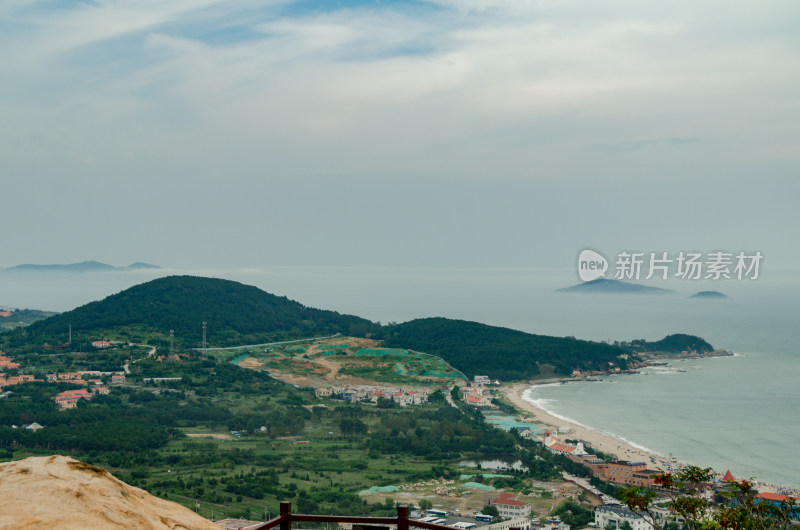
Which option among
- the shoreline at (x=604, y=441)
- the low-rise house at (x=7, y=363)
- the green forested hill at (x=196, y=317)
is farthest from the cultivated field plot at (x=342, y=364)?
the low-rise house at (x=7, y=363)

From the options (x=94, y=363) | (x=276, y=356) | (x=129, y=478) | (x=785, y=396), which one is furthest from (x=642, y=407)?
(x=94, y=363)

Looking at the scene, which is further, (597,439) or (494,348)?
(494,348)

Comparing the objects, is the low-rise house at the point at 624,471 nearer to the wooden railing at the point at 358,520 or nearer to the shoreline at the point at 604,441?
the shoreline at the point at 604,441

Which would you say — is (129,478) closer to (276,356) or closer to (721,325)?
(276,356)

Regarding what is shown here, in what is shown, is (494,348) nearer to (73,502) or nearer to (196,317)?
(196,317)

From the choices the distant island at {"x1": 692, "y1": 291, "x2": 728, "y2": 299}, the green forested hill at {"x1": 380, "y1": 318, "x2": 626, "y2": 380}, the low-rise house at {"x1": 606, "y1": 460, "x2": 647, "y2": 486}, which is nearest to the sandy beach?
the low-rise house at {"x1": 606, "y1": 460, "x2": 647, "y2": 486}

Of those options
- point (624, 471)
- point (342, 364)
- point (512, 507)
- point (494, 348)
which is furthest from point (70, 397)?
point (494, 348)

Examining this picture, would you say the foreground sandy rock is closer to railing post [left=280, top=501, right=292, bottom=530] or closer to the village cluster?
railing post [left=280, top=501, right=292, bottom=530]
